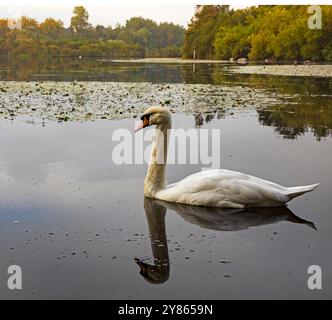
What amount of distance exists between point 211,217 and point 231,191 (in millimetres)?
448

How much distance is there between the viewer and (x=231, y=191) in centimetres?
672

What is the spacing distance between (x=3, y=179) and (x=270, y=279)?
4.84 m

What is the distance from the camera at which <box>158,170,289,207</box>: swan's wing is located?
22.0ft

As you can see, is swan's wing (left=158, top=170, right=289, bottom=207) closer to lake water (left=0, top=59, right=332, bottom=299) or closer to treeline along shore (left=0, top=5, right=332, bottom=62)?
lake water (left=0, top=59, right=332, bottom=299)

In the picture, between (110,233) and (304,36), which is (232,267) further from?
(304,36)

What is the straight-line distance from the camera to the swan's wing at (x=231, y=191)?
22.0 ft

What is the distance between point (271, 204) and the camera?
22.4 ft

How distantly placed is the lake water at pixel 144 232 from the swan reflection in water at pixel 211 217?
1 cm

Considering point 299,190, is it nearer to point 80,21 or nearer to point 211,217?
point 211,217

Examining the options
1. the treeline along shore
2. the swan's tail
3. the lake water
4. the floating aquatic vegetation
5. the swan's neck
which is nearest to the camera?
the lake water

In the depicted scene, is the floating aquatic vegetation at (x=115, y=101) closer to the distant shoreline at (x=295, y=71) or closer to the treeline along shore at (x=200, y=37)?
the distant shoreline at (x=295, y=71)

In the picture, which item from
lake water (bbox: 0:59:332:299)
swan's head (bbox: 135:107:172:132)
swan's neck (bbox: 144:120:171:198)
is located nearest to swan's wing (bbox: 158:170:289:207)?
lake water (bbox: 0:59:332:299)

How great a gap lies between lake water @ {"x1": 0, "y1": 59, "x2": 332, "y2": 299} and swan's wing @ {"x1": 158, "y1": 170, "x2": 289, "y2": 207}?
14 centimetres

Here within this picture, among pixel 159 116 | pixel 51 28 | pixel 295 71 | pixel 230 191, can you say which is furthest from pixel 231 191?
pixel 51 28
